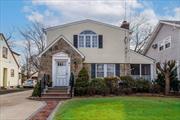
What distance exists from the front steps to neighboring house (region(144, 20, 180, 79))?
10.4 m

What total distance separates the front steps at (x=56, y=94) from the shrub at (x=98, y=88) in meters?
1.68

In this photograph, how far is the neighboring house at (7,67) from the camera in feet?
144

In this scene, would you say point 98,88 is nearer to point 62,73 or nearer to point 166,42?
point 62,73

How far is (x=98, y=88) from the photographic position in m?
25.3

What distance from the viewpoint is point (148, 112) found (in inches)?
551

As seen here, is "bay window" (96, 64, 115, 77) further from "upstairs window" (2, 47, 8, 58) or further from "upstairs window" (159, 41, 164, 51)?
"upstairs window" (2, 47, 8, 58)

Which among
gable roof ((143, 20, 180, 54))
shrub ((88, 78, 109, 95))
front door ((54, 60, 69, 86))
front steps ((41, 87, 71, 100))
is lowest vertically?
front steps ((41, 87, 71, 100))

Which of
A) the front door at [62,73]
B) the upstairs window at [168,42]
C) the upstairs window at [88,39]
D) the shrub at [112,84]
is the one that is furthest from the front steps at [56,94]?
the upstairs window at [168,42]

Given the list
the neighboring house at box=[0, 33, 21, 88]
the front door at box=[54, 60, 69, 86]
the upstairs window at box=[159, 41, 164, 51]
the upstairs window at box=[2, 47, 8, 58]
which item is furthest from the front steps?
the upstairs window at box=[2, 47, 8, 58]

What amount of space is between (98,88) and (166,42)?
10.6m

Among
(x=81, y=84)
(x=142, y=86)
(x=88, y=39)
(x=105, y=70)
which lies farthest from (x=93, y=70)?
(x=142, y=86)

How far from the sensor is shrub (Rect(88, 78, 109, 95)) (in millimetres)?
25064

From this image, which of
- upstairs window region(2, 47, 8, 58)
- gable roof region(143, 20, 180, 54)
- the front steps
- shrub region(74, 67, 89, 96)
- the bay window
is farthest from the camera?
upstairs window region(2, 47, 8, 58)

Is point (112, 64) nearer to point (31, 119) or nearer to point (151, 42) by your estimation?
point (151, 42)
